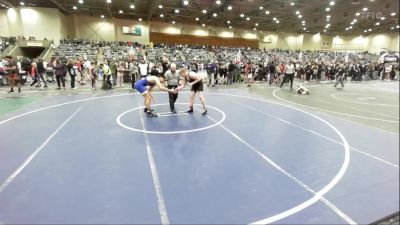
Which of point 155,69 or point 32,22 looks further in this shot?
point 32,22

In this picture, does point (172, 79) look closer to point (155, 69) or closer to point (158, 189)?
point (155, 69)

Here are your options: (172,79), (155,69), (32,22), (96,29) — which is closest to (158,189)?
(172,79)

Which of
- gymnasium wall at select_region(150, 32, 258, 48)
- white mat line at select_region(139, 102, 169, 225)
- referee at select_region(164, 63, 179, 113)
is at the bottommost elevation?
white mat line at select_region(139, 102, 169, 225)

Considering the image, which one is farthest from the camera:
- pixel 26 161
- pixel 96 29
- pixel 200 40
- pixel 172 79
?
pixel 200 40

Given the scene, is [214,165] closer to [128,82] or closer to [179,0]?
[128,82]

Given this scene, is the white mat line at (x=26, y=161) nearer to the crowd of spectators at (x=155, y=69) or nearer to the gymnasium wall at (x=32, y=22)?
the crowd of spectators at (x=155, y=69)

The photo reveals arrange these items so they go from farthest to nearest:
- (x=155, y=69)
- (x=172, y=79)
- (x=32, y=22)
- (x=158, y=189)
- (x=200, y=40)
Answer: (x=200, y=40) < (x=32, y=22) < (x=155, y=69) < (x=172, y=79) < (x=158, y=189)

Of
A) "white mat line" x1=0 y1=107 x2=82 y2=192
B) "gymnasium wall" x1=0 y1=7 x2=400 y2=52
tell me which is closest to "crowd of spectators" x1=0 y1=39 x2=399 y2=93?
"gymnasium wall" x1=0 y1=7 x2=400 y2=52

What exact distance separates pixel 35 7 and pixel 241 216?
114 ft

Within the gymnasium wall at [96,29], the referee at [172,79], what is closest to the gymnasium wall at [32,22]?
the gymnasium wall at [96,29]

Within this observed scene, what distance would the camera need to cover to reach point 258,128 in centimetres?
725

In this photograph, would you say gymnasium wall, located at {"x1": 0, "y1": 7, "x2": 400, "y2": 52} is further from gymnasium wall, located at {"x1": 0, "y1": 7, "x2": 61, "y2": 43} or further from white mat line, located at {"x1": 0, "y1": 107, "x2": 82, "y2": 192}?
white mat line, located at {"x1": 0, "y1": 107, "x2": 82, "y2": 192}

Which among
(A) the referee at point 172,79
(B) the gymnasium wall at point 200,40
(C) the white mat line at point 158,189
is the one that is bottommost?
(C) the white mat line at point 158,189

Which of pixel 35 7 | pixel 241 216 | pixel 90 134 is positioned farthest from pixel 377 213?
pixel 35 7
